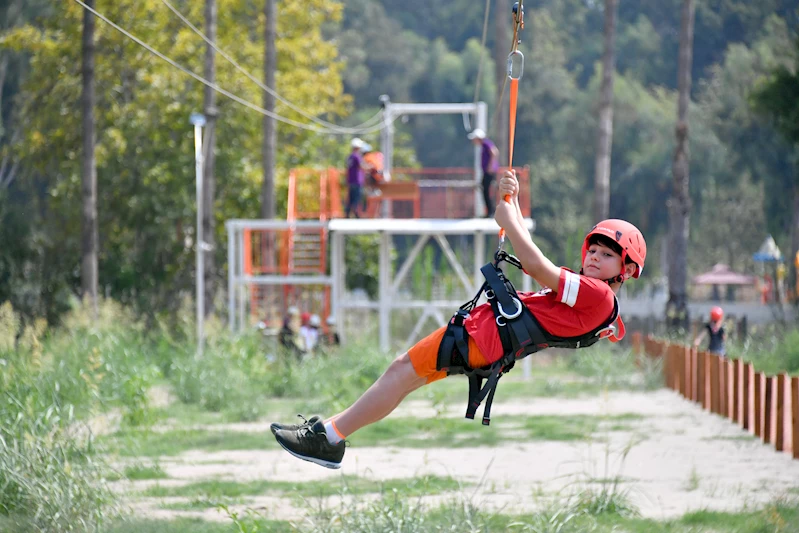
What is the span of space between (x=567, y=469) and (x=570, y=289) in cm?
642

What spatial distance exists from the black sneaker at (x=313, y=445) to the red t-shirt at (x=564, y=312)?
1.00 m

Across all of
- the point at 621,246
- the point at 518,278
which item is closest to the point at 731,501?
the point at 621,246

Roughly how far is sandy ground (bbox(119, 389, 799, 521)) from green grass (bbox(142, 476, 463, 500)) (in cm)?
15

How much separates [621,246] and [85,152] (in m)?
20.7

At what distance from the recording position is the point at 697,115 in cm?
7550

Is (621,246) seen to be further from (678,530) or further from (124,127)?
(124,127)

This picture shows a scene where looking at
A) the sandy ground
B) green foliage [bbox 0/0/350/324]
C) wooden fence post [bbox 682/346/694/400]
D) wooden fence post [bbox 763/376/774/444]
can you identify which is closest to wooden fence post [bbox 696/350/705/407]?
wooden fence post [bbox 682/346/694/400]

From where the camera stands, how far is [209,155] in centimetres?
3297

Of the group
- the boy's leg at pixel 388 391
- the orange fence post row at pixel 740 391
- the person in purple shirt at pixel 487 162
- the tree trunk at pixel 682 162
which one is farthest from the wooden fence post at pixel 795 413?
the tree trunk at pixel 682 162

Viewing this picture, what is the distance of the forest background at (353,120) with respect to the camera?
4175 centimetres

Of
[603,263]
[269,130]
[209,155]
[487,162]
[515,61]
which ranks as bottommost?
[603,263]

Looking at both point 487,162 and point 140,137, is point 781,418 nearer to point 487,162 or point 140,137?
point 487,162

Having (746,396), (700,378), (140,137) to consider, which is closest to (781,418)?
(746,396)

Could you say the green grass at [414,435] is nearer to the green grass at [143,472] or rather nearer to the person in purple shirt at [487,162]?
the green grass at [143,472]
